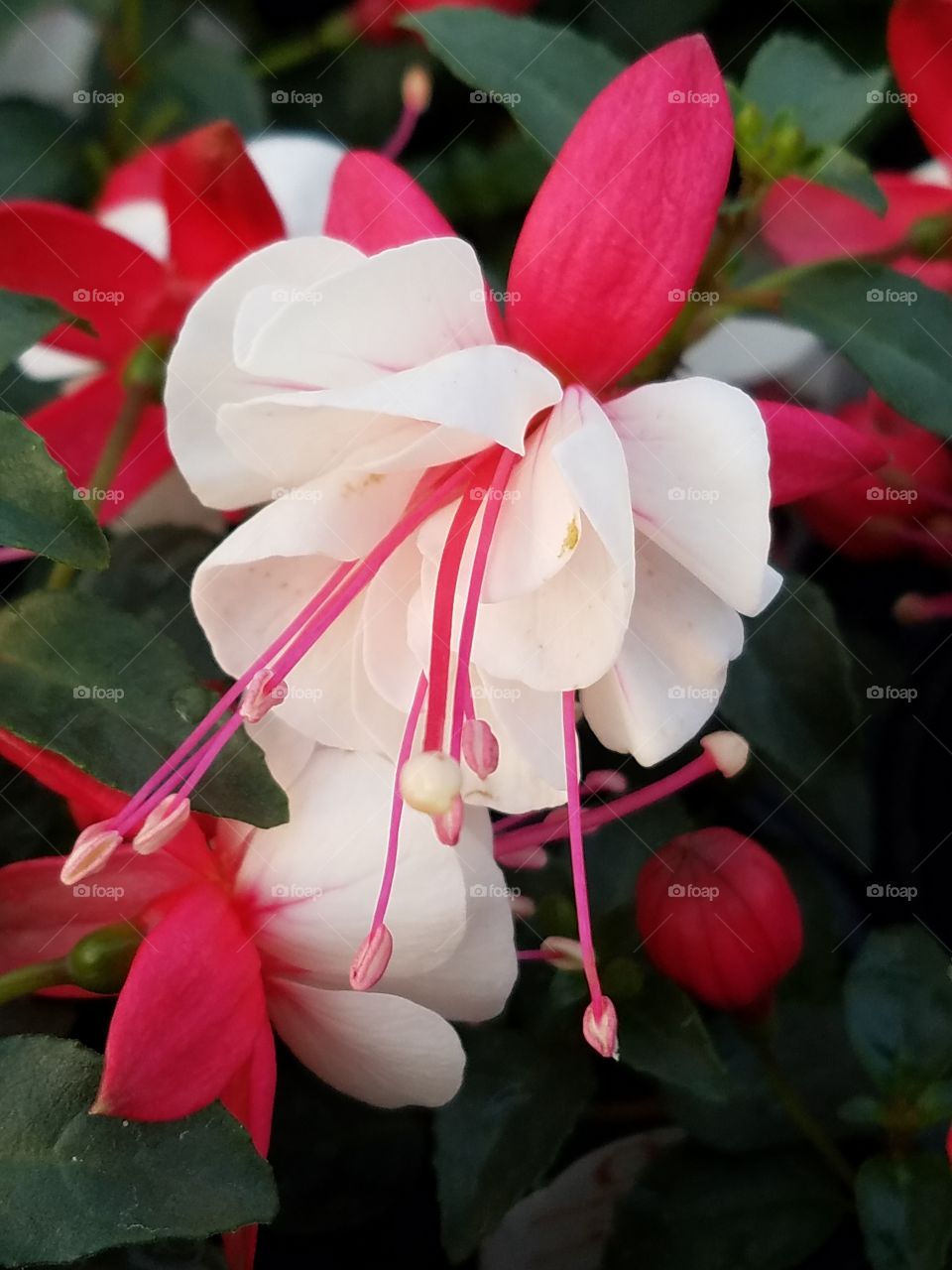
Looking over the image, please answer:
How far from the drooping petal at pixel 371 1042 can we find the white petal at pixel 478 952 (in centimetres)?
2

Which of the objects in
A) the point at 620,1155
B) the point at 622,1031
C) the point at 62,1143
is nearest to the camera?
the point at 62,1143

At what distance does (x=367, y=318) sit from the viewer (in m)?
0.41

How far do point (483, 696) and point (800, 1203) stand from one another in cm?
33

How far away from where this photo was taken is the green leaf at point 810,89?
1.93 feet

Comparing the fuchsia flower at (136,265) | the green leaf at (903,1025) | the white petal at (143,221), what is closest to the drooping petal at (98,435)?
the fuchsia flower at (136,265)

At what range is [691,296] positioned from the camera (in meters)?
0.59

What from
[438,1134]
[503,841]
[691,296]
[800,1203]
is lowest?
[800,1203]

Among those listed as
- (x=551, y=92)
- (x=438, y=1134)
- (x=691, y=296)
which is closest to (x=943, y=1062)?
(x=438, y=1134)

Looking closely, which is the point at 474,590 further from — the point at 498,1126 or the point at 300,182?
the point at 300,182

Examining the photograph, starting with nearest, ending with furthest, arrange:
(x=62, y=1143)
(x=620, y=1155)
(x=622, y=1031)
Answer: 1. (x=62, y=1143)
2. (x=622, y=1031)
3. (x=620, y=1155)

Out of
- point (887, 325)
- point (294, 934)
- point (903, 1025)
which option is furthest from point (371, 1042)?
point (887, 325)

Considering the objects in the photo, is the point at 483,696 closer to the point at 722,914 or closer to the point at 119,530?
the point at 722,914

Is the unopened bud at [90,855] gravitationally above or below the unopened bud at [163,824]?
below

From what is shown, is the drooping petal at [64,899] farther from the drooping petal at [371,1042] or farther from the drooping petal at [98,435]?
the drooping petal at [98,435]
